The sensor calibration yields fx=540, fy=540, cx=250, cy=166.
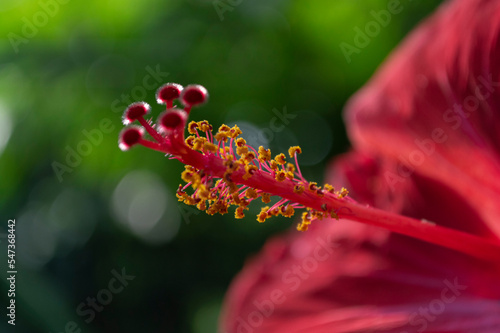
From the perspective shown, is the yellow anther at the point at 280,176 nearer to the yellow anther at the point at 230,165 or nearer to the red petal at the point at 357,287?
the yellow anther at the point at 230,165

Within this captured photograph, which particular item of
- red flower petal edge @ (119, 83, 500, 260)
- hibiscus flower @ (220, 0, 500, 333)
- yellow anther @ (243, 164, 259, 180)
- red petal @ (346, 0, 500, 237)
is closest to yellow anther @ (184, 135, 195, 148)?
red flower petal edge @ (119, 83, 500, 260)

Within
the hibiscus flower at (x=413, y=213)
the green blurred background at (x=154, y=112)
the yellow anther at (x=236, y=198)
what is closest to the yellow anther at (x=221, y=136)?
the yellow anther at (x=236, y=198)

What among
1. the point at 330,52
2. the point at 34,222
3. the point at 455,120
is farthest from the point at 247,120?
the point at 34,222

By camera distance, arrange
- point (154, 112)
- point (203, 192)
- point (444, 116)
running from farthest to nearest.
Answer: point (154, 112)
point (444, 116)
point (203, 192)

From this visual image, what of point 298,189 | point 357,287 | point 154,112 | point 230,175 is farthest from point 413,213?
point 154,112

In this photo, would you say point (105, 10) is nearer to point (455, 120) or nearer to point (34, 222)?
point (34, 222)

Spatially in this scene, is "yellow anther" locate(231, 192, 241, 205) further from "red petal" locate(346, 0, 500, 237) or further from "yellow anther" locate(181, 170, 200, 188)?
"red petal" locate(346, 0, 500, 237)

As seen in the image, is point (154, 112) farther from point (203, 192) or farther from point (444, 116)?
point (444, 116)
